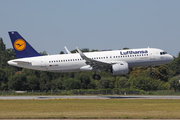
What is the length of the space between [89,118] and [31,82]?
65447 mm

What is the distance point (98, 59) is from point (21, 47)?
45.9 feet

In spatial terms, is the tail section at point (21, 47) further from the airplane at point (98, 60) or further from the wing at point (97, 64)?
the wing at point (97, 64)

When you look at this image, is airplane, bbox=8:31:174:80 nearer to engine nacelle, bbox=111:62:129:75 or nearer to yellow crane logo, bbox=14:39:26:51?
engine nacelle, bbox=111:62:129:75

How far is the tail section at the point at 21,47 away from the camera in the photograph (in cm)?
5456

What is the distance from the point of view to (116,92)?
226ft

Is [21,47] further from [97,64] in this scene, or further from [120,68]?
[120,68]

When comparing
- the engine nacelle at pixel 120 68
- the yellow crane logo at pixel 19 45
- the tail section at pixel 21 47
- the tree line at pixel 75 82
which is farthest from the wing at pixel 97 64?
the tree line at pixel 75 82

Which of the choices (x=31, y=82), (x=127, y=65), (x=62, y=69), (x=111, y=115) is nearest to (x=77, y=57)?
(x=62, y=69)

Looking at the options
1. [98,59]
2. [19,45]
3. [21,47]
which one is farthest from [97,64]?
[19,45]

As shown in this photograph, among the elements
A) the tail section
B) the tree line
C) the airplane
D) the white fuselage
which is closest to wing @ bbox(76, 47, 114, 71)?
the airplane

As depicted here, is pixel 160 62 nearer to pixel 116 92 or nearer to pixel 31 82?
pixel 116 92

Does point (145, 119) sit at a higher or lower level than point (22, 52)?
lower

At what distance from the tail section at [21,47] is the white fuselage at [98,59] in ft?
3.46

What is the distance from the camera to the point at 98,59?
175 ft
